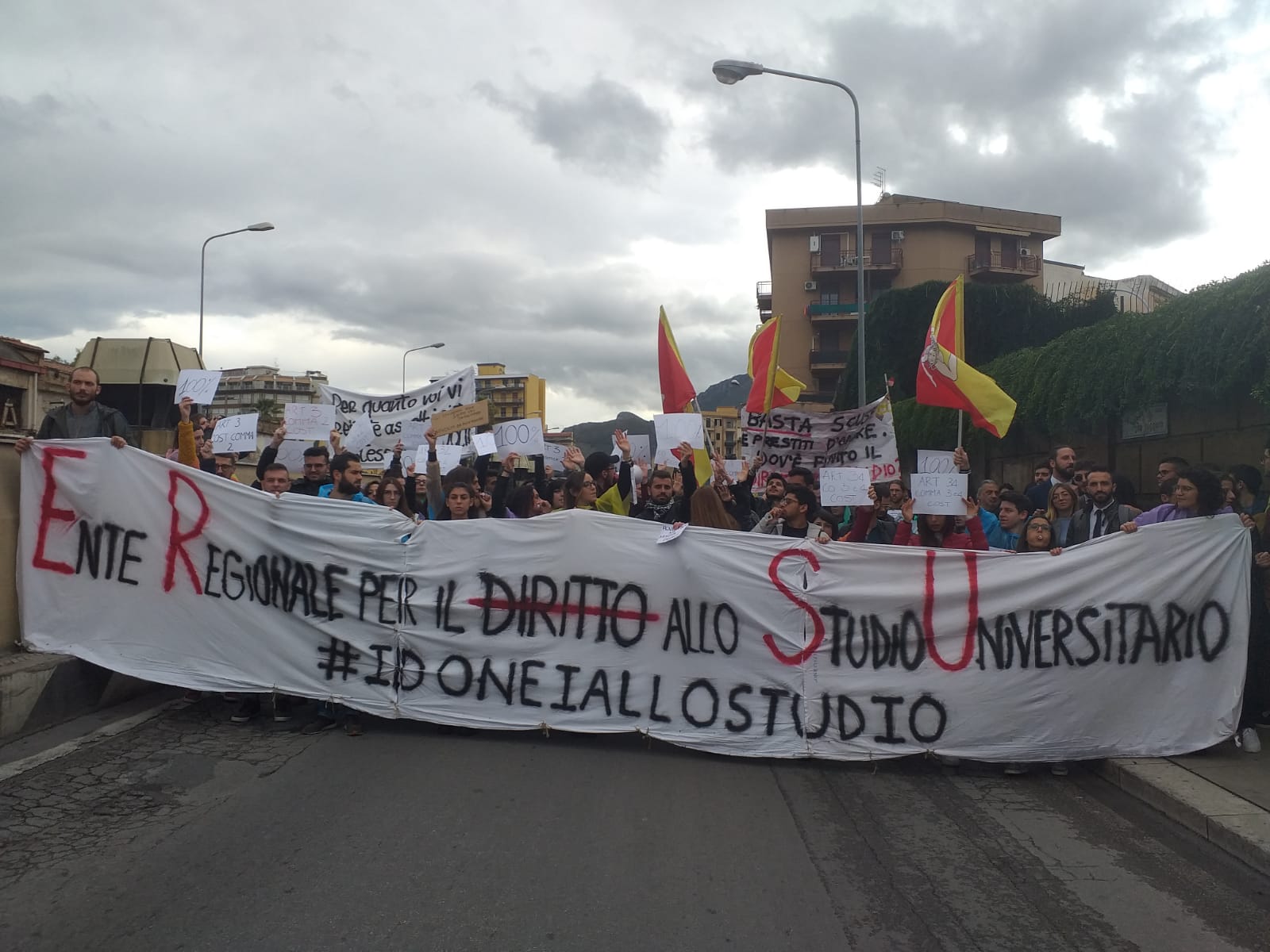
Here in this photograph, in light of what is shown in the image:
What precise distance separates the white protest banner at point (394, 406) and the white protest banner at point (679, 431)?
2.59 m

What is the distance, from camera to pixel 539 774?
5.53 meters

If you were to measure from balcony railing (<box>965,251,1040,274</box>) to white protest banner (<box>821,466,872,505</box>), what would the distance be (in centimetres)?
5210

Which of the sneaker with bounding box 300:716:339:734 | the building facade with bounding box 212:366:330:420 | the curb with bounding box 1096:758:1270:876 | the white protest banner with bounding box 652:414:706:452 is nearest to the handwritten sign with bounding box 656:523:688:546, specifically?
the sneaker with bounding box 300:716:339:734

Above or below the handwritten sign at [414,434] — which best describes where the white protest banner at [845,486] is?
below

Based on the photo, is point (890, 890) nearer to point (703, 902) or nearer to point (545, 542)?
point (703, 902)

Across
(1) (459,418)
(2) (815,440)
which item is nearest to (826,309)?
(2) (815,440)

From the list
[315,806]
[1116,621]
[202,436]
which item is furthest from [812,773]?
[202,436]

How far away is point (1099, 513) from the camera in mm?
7289

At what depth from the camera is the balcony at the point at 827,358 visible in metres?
55.8

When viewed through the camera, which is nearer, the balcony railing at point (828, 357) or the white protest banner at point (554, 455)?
the white protest banner at point (554, 455)

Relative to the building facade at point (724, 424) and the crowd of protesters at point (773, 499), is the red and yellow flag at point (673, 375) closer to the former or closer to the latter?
the crowd of protesters at point (773, 499)

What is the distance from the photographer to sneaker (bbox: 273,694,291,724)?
649 centimetres

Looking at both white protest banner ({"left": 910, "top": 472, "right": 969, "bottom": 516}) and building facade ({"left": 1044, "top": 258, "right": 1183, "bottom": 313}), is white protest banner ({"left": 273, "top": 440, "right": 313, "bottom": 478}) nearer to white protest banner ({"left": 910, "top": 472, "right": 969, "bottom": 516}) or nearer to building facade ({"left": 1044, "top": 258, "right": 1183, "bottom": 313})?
white protest banner ({"left": 910, "top": 472, "right": 969, "bottom": 516})

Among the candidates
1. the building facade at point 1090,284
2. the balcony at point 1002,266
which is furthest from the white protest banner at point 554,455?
the balcony at point 1002,266
